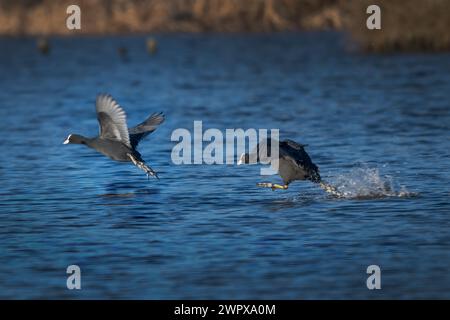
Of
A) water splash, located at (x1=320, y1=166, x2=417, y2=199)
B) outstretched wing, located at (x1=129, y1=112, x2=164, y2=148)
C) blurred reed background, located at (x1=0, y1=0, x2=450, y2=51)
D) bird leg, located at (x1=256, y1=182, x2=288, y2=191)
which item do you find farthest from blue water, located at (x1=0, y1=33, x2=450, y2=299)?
blurred reed background, located at (x1=0, y1=0, x2=450, y2=51)

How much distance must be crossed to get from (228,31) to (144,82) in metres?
44.9

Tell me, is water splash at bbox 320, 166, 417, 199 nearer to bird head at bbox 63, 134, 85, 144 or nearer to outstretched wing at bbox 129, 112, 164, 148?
outstretched wing at bbox 129, 112, 164, 148

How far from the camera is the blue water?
34.2ft

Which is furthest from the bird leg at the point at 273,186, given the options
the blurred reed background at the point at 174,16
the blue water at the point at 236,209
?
the blurred reed background at the point at 174,16

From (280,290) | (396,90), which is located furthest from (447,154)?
(396,90)

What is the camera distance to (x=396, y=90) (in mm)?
32469

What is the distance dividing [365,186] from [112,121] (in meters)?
3.58

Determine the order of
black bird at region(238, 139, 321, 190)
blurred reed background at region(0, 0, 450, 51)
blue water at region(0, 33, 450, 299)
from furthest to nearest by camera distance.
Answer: blurred reed background at region(0, 0, 450, 51), black bird at region(238, 139, 321, 190), blue water at region(0, 33, 450, 299)

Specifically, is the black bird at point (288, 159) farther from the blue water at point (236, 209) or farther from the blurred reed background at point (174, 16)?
the blurred reed background at point (174, 16)

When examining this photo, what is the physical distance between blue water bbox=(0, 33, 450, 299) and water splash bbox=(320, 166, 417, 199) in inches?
1.1

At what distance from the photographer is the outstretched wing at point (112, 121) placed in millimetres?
14273

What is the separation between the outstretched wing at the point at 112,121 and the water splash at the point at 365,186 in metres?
2.76

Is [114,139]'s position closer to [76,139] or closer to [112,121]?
[112,121]

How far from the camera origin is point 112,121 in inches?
573
